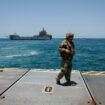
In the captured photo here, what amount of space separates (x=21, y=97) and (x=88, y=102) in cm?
160

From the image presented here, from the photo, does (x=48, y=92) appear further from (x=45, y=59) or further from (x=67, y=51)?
(x=45, y=59)

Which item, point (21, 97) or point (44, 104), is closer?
point (44, 104)

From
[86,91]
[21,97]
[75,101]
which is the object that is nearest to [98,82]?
[86,91]

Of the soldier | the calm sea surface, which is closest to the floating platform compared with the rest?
the soldier

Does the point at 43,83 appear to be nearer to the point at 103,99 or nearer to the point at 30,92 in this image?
the point at 30,92

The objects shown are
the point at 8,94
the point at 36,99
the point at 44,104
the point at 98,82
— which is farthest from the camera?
the point at 98,82

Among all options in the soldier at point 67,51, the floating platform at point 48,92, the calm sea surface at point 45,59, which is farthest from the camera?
the calm sea surface at point 45,59

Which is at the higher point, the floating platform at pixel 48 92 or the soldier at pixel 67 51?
the soldier at pixel 67 51

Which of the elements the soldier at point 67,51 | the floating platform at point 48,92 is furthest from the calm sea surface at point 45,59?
the soldier at point 67,51

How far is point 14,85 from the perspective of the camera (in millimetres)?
4383

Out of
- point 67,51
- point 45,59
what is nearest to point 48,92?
point 67,51

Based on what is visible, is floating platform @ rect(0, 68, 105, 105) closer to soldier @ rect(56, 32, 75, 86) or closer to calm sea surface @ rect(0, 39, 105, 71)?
soldier @ rect(56, 32, 75, 86)

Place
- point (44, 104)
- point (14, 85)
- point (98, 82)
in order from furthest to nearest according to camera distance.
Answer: point (98, 82) → point (14, 85) → point (44, 104)

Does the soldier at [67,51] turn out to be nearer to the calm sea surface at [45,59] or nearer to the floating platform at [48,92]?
the floating platform at [48,92]
